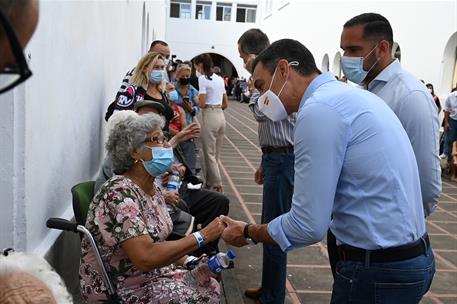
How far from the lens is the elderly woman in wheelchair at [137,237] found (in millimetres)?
2240

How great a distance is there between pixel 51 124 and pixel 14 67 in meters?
2.25

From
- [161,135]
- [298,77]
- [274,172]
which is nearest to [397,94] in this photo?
[298,77]

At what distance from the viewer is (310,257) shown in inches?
180

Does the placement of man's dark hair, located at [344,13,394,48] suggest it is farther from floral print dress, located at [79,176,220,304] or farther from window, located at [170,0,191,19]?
window, located at [170,0,191,19]

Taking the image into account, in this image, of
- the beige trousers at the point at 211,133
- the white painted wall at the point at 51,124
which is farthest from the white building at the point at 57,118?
the beige trousers at the point at 211,133

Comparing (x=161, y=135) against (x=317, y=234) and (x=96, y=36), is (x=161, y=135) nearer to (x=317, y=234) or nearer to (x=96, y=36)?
(x=317, y=234)

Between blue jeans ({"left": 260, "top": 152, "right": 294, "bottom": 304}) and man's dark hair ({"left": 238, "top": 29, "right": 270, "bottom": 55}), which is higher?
man's dark hair ({"left": 238, "top": 29, "right": 270, "bottom": 55})

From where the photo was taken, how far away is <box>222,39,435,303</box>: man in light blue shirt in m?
1.71

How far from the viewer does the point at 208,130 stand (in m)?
6.79

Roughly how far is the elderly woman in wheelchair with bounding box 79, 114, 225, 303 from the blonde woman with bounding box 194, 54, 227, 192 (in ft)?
12.7

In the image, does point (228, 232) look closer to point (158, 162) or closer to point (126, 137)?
point (158, 162)

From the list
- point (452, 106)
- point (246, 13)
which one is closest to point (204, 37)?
point (246, 13)

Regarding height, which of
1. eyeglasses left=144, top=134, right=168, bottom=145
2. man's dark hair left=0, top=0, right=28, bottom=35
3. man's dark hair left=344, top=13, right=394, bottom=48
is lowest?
eyeglasses left=144, top=134, right=168, bottom=145

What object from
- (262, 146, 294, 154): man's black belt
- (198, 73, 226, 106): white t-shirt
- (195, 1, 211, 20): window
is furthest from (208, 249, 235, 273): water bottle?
(195, 1, 211, 20): window
